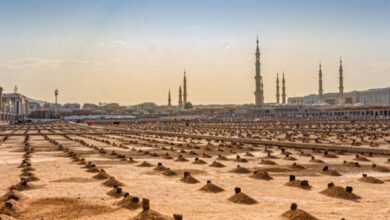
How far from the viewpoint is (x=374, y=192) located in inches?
724

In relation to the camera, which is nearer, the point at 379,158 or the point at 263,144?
the point at 379,158

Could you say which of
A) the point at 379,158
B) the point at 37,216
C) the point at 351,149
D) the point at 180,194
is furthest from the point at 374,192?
the point at 351,149

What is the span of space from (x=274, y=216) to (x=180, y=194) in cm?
481

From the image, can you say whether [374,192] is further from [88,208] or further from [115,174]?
[115,174]

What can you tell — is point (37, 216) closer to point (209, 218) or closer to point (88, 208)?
point (88, 208)

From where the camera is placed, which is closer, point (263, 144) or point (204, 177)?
point (204, 177)

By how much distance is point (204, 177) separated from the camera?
23094 mm

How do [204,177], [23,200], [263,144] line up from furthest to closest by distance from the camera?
[263,144]
[204,177]
[23,200]

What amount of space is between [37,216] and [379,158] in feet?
79.5

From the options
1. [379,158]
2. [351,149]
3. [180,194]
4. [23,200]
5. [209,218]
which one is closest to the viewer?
[209,218]

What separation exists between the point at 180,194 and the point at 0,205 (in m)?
6.13

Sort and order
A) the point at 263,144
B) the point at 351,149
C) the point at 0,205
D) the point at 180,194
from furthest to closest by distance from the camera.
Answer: the point at 263,144
the point at 351,149
the point at 180,194
the point at 0,205

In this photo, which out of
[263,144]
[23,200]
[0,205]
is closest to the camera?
[0,205]

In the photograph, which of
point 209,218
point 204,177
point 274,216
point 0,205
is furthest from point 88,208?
point 204,177
